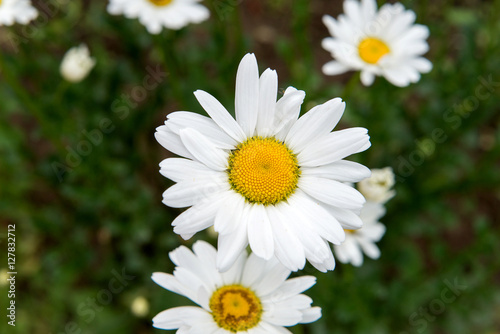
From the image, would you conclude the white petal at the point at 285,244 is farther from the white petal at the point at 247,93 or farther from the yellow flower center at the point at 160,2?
the yellow flower center at the point at 160,2

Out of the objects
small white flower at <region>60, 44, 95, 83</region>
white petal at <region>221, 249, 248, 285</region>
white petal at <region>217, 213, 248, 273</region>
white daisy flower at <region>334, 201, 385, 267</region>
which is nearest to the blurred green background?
small white flower at <region>60, 44, 95, 83</region>

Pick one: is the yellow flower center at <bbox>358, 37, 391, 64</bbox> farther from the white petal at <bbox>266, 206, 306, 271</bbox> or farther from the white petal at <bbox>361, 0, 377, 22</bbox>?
the white petal at <bbox>266, 206, 306, 271</bbox>

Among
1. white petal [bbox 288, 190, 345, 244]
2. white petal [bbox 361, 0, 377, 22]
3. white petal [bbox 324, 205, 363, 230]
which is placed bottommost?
white petal [bbox 288, 190, 345, 244]

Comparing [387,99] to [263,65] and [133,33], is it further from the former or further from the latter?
[133,33]

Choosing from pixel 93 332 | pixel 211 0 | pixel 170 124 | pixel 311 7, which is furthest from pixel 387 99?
pixel 93 332

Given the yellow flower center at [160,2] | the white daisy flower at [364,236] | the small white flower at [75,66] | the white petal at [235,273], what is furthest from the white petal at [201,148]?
the small white flower at [75,66]

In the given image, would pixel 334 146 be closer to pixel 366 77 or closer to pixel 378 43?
pixel 366 77

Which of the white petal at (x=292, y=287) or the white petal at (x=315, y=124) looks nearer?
the white petal at (x=315, y=124)
